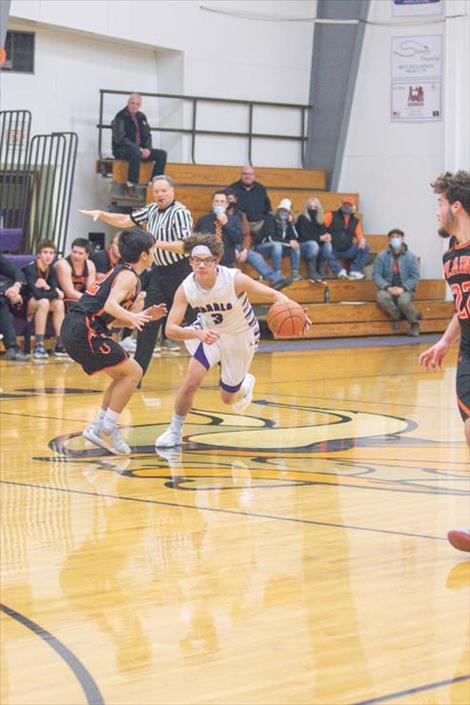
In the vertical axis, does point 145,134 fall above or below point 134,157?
above

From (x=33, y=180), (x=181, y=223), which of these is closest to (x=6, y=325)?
(x=33, y=180)

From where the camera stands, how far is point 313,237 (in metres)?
18.8

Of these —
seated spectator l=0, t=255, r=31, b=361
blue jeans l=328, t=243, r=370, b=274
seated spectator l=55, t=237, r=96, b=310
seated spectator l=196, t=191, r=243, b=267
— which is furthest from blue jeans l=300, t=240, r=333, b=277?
seated spectator l=0, t=255, r=31, b=361

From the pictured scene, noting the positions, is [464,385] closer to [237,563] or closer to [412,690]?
[237,563]

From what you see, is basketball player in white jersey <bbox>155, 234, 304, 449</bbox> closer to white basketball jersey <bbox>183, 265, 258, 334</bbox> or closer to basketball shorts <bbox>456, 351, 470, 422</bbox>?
white basketball jersey <bbox>183, 265, 258, 334</bbox>

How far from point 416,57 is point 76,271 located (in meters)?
8.58

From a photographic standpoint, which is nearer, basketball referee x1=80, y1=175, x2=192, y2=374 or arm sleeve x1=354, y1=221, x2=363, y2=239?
basketball referee x1=80, y1=175, x2=192, y2=374

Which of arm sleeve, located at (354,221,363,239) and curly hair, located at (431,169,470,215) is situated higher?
arm sleeve, located at (354,221,363,239)

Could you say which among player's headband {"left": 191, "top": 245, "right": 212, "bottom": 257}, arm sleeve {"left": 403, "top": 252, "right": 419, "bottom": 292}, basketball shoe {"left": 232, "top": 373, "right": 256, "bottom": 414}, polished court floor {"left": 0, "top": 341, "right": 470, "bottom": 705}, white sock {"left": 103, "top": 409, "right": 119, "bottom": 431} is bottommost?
polished court floor {"left": 0, "top": 341, "right": 470, "bottom": 705}

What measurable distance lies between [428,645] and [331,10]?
58.9 ft

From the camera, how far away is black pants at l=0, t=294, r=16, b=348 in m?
14.4

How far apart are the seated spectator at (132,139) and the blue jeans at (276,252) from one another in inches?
77.6

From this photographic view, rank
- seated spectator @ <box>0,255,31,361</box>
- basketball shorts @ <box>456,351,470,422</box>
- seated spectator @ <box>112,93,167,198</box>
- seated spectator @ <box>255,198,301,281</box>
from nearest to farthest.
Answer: basketball shorts @ <box>456,351,470,422</box>, seated spectator @ <box>0,255,31,361</box>, seated spectator @ <box>112,93,167,198</box>, seated spectator @ <box>255,198,301,281</box>

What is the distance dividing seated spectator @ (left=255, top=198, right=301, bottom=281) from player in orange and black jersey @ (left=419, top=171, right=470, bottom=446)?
11852 millimetres
